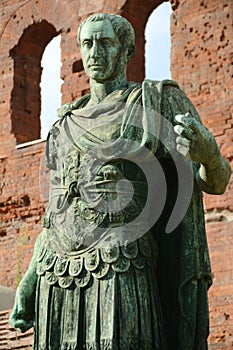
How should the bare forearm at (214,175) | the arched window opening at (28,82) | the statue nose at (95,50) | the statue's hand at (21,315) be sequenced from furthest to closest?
the arched window opening at (28,82) < the statue nose at (95,50) < the statue's hand at (21,315) < the bare forearm at (214,175)

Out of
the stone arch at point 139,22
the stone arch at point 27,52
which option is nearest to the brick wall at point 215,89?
the stone arch at point 139,22

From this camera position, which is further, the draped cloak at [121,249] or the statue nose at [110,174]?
the statue nose at [110,174]

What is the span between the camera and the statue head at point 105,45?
577 cm

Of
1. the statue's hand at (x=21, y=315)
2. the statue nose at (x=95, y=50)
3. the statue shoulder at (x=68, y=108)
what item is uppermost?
the statue nose at (x=95, y=50)

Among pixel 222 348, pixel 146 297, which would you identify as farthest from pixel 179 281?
pixel 222 348

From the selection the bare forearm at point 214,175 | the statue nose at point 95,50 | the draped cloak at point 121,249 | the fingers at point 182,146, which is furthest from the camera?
the statue nose at point 95,50

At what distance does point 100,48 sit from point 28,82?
13.1m

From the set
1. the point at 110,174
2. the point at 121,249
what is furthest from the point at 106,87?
A: the point at 121,249

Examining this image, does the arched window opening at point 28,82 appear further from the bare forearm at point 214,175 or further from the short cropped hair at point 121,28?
the bare forearm at point 214,175

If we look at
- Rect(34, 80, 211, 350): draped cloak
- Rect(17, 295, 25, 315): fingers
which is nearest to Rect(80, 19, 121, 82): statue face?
Rect(34, 80, 211, 350): draped cloak

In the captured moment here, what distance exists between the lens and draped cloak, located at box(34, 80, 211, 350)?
5.36 meters

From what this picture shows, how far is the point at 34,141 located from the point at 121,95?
40.7 feet

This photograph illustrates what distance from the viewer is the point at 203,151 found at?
5406 millimetres

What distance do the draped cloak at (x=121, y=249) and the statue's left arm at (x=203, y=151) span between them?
0.07m
